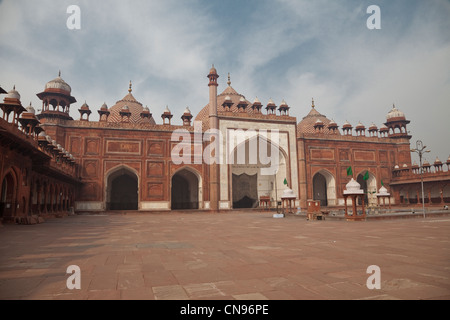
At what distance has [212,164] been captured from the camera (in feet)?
84.9

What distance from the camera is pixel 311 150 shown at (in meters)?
29.9

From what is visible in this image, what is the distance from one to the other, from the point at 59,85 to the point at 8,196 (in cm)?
1591

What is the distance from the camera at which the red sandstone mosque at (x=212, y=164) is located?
76.8ft

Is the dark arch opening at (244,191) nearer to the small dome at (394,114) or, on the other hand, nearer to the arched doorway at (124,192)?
the arched doorway at (124,192)

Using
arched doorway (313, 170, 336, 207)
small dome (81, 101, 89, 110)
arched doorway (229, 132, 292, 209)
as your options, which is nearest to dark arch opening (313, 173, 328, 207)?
arched doorway (313, 170, 336, 207)

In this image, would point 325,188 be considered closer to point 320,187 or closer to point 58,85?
point 320,187

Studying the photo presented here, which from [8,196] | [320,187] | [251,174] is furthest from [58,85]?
[320,187]

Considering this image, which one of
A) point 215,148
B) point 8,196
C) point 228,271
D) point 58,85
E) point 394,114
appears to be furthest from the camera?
point 394,114

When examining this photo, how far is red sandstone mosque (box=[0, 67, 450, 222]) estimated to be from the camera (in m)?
23.4

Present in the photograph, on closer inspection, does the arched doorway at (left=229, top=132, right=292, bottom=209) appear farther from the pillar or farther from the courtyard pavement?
the courtyard pavement

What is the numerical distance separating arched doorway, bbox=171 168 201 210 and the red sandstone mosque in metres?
0.11

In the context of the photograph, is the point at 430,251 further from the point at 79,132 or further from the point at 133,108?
the point at 133,108
